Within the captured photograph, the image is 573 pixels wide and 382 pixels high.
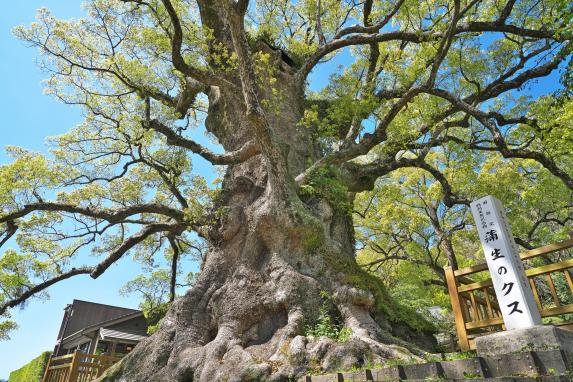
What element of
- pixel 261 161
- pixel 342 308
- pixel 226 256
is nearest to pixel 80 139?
pixel 261 161

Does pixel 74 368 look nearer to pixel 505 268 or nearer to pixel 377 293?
pixel 377 293

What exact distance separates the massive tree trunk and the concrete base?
1.76 meters

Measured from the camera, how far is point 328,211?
8.24 meters

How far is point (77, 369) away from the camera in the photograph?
362 inches

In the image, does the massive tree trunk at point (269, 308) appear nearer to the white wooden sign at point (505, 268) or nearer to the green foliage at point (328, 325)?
the green foliage at point (328, 325)

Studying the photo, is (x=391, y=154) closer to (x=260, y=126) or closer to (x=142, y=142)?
(x=260, y=126)

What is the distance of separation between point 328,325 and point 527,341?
322 cm

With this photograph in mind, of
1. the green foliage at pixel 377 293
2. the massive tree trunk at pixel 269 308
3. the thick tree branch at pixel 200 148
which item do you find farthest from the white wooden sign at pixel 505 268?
the thick tree branch at pixel 200 148

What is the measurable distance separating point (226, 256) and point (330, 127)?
4.55 meters

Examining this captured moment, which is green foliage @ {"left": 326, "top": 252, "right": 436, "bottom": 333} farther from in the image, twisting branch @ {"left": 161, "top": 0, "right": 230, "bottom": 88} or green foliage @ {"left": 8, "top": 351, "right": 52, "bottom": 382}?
green foliage @ {"left": 8, "top": 351, "right": 52, "bottom": 382}

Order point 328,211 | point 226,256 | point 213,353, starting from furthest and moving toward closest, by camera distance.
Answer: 1. point 328,211
2. point 226,256
3. point 213,353

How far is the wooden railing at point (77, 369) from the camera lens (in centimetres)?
911

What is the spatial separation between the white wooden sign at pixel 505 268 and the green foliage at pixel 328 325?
2311 mm

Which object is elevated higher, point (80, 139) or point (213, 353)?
point (80, 139)
